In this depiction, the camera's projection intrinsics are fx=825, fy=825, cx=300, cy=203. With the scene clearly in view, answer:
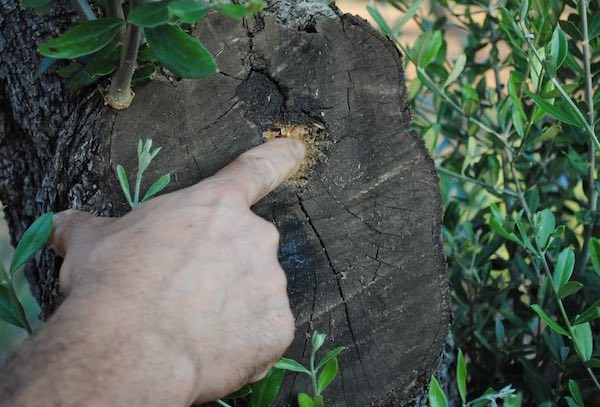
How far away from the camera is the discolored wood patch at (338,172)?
121 cm

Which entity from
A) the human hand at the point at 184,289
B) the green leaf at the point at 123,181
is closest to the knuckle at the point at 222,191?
the human hand at the point at 184,289

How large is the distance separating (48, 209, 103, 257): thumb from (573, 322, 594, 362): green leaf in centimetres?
72

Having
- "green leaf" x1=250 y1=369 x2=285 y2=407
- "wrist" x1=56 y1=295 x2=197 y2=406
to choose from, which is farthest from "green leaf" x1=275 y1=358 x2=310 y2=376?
"wrist" x1=56 y1=295 x2=197 y2=406

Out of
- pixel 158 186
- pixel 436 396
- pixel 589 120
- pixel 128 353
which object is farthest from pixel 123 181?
pixel 589 120

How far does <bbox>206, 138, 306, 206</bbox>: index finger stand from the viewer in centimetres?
111

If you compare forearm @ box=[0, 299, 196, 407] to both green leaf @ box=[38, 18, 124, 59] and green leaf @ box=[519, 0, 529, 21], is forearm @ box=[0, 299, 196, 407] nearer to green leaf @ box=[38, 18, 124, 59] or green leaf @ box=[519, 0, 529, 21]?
green leaf @ box=[38, 18, 124, 59]

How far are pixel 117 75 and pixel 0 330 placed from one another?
7.20 ft

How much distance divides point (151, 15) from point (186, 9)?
0.21 ft

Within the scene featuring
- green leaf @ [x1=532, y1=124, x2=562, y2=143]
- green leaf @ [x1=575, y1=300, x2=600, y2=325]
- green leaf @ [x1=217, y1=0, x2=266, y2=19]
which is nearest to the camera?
green leaf @ [x1=217, y1=0, x2=266, y2=19]

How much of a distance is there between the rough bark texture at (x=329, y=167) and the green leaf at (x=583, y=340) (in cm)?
19

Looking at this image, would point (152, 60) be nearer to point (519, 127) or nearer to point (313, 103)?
point (313, 103)

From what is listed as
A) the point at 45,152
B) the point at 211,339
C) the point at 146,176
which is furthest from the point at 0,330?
the point at 211,339

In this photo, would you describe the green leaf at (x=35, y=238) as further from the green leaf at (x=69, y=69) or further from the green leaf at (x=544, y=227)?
the green leaf at (x=544, y=227)

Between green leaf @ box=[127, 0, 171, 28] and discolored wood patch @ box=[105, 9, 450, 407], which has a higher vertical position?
green leaf @ box=[127, 0, 171, 28]
